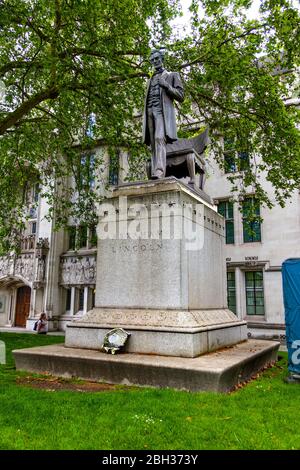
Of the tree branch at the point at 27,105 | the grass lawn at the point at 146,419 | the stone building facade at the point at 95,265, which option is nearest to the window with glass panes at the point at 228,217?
the stone building facade at the point at 95,265

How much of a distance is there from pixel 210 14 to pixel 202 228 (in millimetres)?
9684

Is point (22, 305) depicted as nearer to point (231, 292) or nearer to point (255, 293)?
point (231, 292)

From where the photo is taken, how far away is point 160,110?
8242 millimetres

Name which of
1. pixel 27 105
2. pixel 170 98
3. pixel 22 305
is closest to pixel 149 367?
pixel 170 98

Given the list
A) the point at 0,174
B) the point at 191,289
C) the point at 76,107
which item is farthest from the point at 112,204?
the point at 0,174

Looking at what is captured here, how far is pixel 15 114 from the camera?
1391 centimetres

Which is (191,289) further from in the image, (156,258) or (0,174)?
(0,174)

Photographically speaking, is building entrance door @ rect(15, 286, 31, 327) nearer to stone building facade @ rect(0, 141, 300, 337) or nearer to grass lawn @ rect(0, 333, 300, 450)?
stone building facade @ rect(0, 141, 300, 337)

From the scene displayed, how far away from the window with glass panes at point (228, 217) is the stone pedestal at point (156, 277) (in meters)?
15.0

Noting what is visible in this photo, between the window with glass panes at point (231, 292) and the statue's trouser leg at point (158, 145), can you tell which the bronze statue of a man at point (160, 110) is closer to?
the statue's trouser leg at point (158, 145)

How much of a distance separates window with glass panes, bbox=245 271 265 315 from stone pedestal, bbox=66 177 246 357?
13914mm

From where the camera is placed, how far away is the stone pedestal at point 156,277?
6441 mm

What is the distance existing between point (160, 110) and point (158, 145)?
2.70 ft

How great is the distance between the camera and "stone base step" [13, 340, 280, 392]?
201 inches
